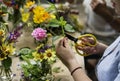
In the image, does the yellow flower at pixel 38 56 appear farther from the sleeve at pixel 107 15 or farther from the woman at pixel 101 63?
the sleeve at pixel 107 15

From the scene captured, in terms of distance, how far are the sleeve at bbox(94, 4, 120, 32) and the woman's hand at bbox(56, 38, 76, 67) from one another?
0.71 meters

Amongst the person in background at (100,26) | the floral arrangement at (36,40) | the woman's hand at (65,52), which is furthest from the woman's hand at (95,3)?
the woman's hand at (65,52)

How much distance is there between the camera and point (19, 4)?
4.45 ft

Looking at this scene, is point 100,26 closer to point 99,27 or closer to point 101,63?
point 99,27

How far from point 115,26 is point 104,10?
131 millimetres

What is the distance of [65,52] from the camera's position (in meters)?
1.15

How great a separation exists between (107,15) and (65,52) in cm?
80

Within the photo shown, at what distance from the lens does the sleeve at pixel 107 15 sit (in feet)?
5.91

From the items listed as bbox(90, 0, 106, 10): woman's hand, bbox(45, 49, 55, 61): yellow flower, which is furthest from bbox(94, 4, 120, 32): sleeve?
bbox(45, 49, 55, 61): yellow flower

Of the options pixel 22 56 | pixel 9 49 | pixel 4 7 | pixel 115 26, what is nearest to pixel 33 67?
pixel 22 56

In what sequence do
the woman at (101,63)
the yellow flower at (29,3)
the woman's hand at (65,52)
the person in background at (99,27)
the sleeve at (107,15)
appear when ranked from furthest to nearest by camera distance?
1. the person in background at (99,27)
2. the sleeve at (107,15)
3. the yellow flower at (29,3)
4. the woman's hand at (65,52)
5. the woman at (101,63)

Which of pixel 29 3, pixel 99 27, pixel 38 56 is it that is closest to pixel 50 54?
pixel 38 56

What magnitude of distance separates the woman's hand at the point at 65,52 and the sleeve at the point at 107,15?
28.1 inches

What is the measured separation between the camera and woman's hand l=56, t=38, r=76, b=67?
1.15 m
